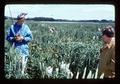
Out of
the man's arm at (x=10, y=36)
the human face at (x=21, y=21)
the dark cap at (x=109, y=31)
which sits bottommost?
the man's arm at (x=10, y=36)

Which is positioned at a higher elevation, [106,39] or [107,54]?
[106,39]

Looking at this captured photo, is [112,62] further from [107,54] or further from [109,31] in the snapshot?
[109,31]

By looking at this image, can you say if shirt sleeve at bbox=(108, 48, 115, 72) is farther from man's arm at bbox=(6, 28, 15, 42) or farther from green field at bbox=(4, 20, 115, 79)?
man's arm at bbox=(6, 28, 15, 42)

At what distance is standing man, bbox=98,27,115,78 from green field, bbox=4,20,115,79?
0.14ft

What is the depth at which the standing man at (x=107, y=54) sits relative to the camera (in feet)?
6.31

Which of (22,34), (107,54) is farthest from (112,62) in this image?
(22,34)

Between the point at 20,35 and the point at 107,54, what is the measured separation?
0.77m

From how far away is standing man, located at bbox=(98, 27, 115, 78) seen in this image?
6.31 feet

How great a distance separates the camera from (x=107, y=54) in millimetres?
1933

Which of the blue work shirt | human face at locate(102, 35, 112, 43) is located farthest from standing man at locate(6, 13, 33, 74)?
human face at locate(102, 35, 112, 43)

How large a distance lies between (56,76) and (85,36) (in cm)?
42

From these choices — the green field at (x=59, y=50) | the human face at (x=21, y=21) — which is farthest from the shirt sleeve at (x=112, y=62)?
the human face at (x=21, y=21)

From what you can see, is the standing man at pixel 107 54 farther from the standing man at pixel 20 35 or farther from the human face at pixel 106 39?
the standing man at pixel 20 35

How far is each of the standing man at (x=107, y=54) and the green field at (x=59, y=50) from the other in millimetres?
43
